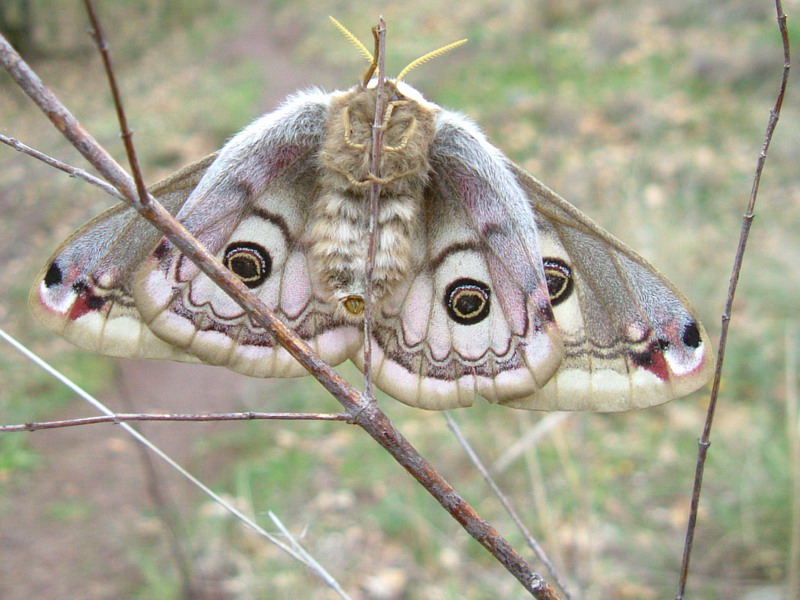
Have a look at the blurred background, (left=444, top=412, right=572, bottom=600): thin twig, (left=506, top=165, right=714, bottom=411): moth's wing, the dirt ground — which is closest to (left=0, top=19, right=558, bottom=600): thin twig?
(left=444, top=412, right=572, bottom=600): thin twig

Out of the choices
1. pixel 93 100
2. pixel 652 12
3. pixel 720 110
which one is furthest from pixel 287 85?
pixel 720 110

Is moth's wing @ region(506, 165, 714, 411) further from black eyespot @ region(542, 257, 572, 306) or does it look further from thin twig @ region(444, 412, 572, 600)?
thin twig @ region(444, 412, 572, 600)

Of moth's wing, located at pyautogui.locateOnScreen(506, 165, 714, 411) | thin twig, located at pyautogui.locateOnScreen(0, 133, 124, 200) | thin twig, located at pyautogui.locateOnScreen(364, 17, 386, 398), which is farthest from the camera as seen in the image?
moth's wing, located at pyautogui.locateOnScreen(506, 165, 714, 411)

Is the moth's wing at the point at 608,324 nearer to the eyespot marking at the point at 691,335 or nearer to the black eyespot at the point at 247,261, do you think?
the eyespot marking at the point at 691,335

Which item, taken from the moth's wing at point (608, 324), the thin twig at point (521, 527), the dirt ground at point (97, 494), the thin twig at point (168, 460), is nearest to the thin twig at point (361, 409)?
the thin twig at point (521, 527)

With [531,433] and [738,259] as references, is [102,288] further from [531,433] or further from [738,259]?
[531,433]

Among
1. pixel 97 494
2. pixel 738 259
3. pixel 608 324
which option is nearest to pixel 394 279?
pixel 608 324

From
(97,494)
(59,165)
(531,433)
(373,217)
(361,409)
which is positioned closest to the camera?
(59,165)
